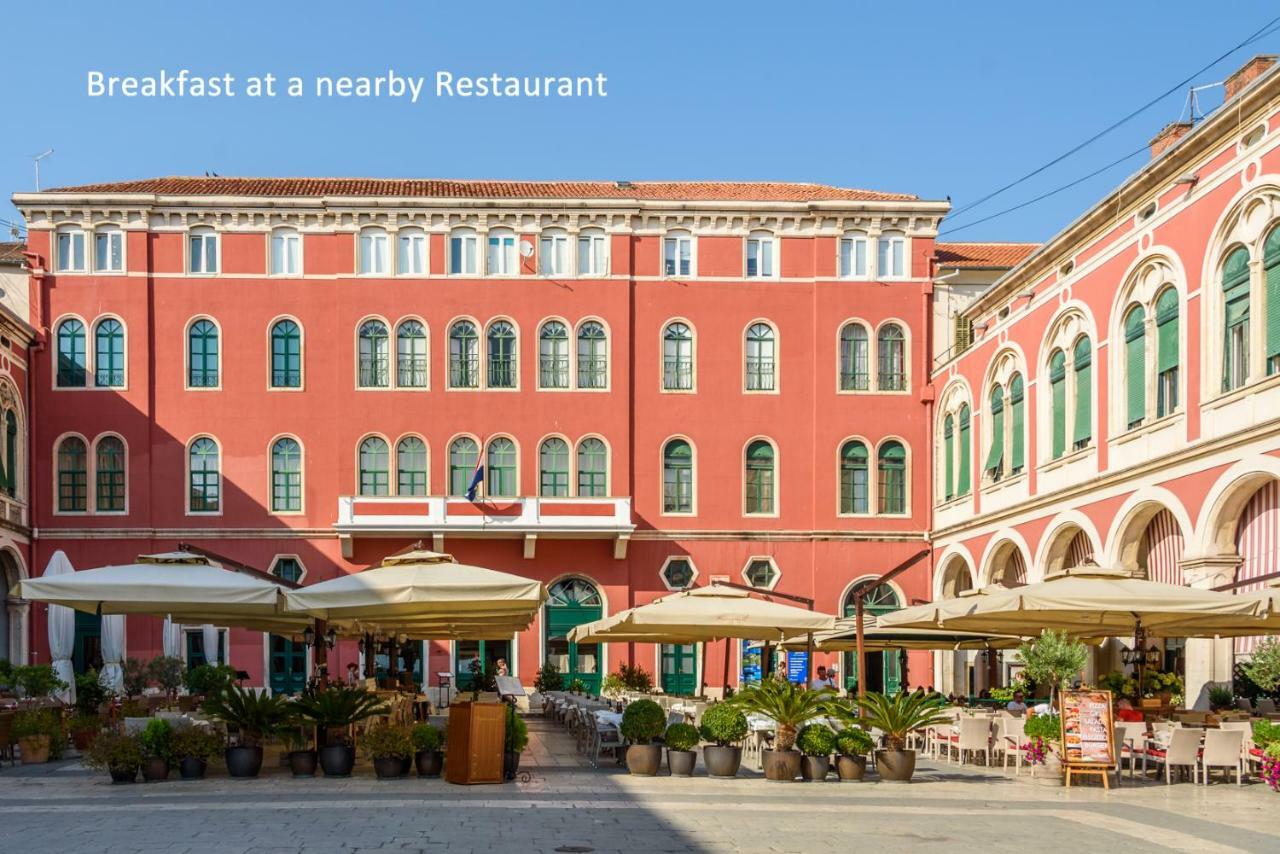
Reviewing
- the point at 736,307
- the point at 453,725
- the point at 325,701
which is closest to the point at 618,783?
the point at 453,725

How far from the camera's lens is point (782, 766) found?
18.8 metres

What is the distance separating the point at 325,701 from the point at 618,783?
3.45 m

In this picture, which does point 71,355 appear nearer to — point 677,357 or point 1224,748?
point 677,357

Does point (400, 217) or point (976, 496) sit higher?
point (400, 217)

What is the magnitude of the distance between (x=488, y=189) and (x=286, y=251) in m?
5.44

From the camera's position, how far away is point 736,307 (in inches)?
1601

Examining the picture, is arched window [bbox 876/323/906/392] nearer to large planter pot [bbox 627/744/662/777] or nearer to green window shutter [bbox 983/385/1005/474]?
green window shutter [bbox 983/385/1005/474]

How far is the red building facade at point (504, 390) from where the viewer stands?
1558 inches

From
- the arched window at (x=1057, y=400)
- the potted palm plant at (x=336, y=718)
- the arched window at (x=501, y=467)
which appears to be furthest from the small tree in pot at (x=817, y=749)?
the arched window at (x=501, y=467)

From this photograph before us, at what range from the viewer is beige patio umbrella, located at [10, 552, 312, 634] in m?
18.6

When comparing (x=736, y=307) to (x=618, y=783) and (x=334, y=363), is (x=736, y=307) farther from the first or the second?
(x=618, y=783)

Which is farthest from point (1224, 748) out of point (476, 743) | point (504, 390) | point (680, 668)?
point (504, 390)

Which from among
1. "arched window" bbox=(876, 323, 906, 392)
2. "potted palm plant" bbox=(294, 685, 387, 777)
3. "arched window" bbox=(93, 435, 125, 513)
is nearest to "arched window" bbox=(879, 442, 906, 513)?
"arched window" bbox=(876, 323, 906, 392)

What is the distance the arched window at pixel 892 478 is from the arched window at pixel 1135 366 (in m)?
12.7
